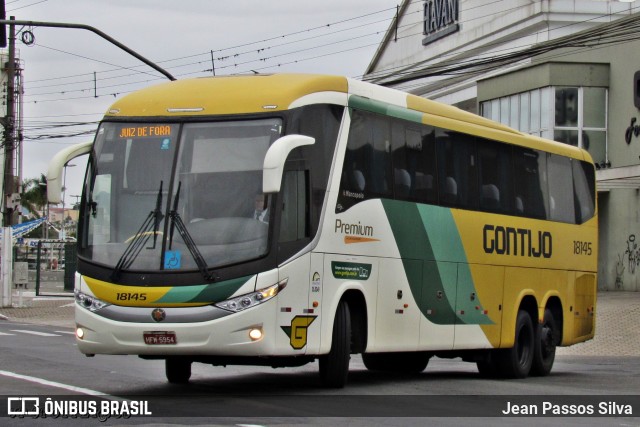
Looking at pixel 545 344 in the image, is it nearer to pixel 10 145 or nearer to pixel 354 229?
pixel 354 229

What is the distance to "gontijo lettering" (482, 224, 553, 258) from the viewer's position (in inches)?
723

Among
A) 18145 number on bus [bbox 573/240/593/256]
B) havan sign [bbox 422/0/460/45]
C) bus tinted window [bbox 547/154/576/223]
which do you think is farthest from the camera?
havan sign [bbox 422/0/460/45]

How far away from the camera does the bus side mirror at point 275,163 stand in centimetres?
1260

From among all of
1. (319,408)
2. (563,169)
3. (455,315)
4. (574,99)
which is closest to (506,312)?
(455,315)

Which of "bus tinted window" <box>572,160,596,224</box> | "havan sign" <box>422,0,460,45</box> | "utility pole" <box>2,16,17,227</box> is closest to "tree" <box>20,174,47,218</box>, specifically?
"havan sign" <box>422,0,460,45</box>

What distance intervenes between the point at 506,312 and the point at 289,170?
20.7ft

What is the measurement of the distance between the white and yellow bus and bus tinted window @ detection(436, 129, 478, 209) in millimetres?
38

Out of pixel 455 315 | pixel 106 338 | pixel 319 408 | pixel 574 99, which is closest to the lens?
pixel 319 408

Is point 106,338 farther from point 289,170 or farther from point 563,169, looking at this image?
point 563,169

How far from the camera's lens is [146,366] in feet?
61.5

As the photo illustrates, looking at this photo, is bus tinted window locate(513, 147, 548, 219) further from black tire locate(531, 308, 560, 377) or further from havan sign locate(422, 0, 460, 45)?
havan sign locate(422, 0, 460, 45)

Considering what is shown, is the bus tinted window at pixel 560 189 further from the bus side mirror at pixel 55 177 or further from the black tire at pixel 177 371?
the bus side mirror at pixel 55 177

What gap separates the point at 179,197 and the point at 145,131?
999mm

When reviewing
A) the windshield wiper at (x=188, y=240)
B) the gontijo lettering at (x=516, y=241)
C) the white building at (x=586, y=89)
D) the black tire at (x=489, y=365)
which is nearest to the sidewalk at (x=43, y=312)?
the white building at (x=586, y=89)
